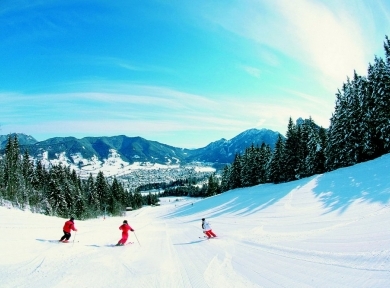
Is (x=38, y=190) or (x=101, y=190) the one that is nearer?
(x=38, y=190)

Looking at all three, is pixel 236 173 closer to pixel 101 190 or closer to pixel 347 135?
pixel 347 135

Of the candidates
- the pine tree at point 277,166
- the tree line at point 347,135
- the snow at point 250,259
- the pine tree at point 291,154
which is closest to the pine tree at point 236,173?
the tree line at point 347,135

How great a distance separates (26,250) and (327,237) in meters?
14.5

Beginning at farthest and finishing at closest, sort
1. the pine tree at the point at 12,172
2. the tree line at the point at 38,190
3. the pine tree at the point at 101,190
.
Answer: the pine tree at the point at 101,190, the tree line at the point at 38,190, the pine tree at the point at 12,172

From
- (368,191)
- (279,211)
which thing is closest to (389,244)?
(368,191)

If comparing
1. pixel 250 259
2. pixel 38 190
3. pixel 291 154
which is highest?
pixel 291 154

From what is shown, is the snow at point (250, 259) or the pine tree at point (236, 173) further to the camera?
the pine tree at point (236, 173)

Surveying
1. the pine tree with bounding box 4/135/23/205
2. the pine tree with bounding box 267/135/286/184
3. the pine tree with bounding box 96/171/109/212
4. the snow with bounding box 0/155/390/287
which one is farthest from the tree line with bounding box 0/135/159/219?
the pine tree with bounding box 267/135/286/184

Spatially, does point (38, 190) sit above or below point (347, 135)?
below

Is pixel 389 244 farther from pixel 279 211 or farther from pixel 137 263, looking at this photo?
pixel 279 211

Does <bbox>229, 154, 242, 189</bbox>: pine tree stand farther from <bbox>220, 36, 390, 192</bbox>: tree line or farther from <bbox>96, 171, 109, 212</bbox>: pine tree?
<bbox>96, 171, 109, 212</bbox>: pine tree

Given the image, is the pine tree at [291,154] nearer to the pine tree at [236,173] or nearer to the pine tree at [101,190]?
the pine tree at [236,173]

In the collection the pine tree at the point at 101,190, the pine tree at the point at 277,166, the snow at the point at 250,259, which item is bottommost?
the pine tree at the point at 101,190

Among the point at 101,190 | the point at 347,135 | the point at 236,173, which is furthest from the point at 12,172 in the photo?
the point at 347,135
